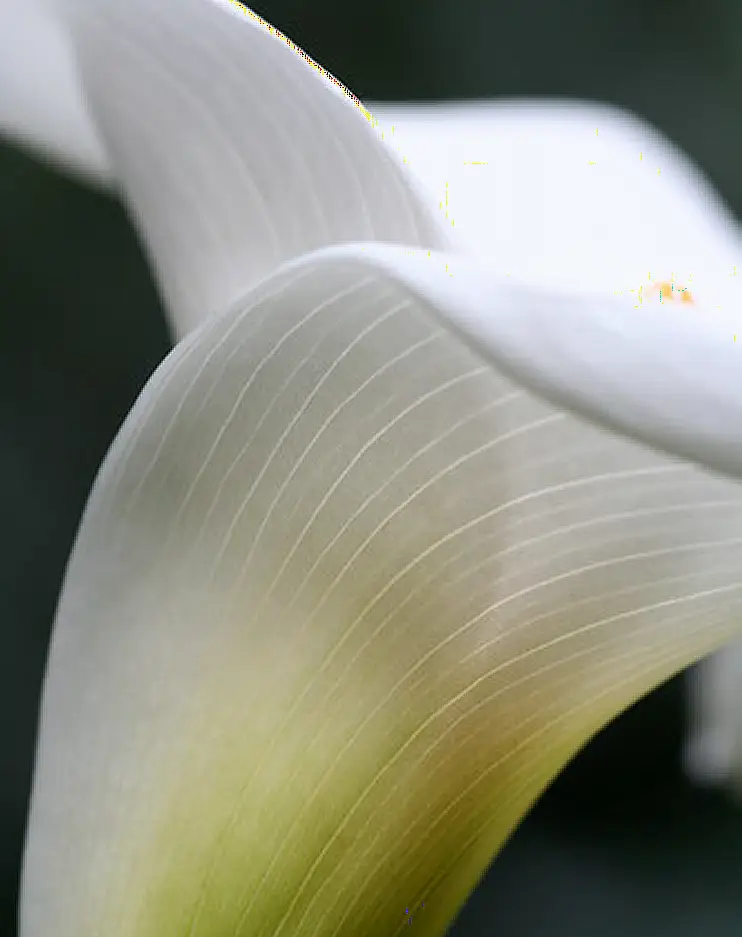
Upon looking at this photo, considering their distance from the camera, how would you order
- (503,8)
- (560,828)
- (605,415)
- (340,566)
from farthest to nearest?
(503,8) < (560,828) < (340,566) < (605,415)

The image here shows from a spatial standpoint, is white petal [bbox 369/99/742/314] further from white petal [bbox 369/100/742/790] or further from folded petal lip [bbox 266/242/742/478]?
folded petal lip [bbox 266/242/742/478]

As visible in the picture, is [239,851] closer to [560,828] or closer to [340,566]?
[340,566]

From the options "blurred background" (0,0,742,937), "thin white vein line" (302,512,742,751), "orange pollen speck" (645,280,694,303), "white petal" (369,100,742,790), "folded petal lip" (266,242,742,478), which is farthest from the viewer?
"blurred background" (0,0,742,937)

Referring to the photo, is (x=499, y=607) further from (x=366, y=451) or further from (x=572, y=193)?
(x=572, y=193)

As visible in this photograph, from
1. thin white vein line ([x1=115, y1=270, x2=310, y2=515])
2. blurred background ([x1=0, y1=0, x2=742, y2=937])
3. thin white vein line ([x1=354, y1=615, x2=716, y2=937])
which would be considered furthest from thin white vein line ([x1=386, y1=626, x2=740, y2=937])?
blurred background ([x1=0, y1=0, x2=742, y2=937])

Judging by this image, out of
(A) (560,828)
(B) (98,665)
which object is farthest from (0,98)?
(A) (560,828)

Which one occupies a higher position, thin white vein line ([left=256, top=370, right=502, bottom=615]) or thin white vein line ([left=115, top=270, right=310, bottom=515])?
thin white vein line ([left=115, top=270, right=310, bottom=515])

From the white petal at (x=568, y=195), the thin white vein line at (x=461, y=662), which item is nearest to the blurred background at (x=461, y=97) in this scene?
the white petal at (x=568, y=195)
